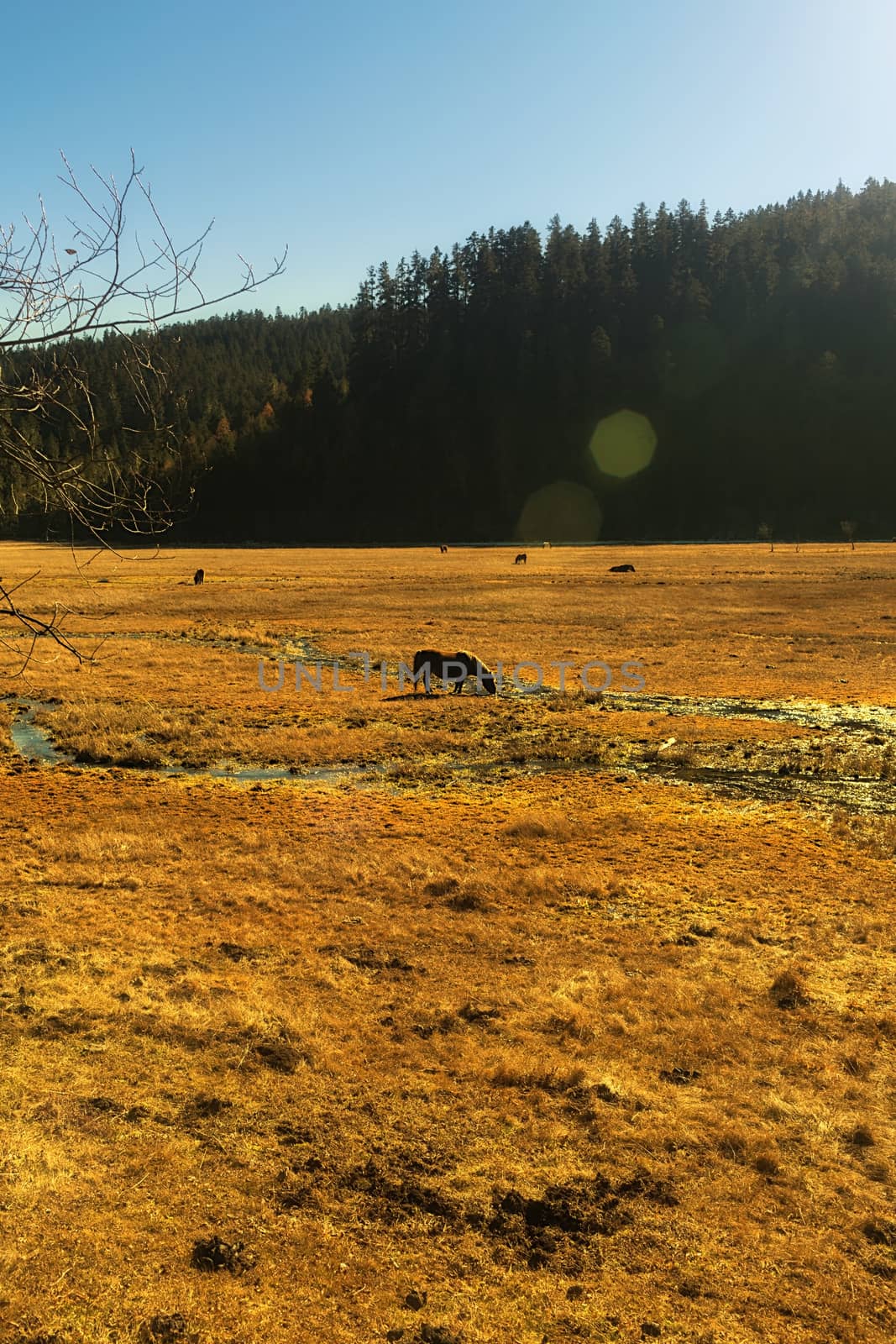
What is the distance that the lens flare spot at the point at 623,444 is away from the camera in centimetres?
13938

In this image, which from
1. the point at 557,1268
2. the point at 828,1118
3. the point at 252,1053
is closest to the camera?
the point at 557,1268

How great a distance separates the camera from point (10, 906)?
10922mm

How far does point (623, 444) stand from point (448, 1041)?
5683 inches

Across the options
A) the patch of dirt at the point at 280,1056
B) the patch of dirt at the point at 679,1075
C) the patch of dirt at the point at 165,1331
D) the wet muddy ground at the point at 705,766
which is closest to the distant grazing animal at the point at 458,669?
the wet muddy ground at the point at 705,766

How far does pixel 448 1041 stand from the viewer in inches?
311

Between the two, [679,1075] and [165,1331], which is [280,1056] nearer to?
[165,1331]

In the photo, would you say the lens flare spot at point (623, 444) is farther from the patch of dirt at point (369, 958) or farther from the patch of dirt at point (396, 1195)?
the patch of dirt at point (396, 1195)

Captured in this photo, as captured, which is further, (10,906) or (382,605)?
(382,605)

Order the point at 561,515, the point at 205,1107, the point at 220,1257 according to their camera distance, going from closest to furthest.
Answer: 1. the point at 220,1257
2. the point at 205,1107
3. the point at 561,515

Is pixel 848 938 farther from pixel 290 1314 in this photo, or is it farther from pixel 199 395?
pixel 199 395

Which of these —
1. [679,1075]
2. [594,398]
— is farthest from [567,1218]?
[594,398]

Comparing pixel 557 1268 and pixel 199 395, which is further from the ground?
pixel 199 395

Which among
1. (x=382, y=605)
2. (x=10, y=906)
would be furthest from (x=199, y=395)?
(x=10, y=906)

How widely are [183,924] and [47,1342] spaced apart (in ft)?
19.7
